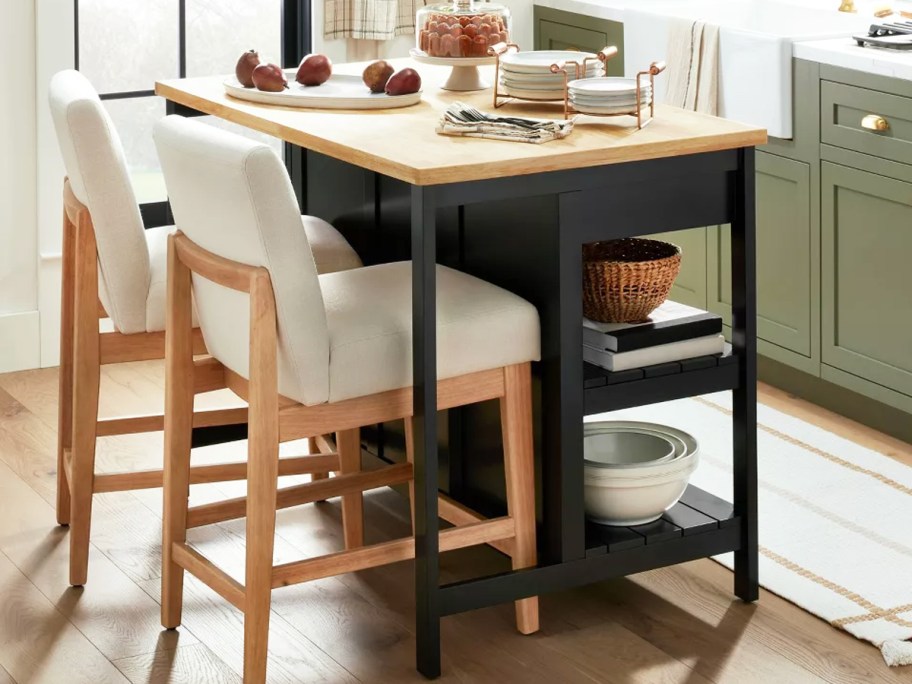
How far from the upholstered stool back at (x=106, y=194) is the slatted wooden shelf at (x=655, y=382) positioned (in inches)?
36.6

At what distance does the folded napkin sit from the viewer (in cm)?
262

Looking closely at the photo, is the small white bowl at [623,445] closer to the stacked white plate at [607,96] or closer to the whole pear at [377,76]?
the stacked white plate at [607,96]

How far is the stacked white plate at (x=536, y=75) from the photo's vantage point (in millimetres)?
2943

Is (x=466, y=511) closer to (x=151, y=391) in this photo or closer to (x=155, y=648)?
(x=155, y=648)

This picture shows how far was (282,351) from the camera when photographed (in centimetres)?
249

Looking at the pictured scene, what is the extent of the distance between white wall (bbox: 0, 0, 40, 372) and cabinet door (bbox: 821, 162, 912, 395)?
228 centimetres

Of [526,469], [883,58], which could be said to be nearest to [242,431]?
[526,469]

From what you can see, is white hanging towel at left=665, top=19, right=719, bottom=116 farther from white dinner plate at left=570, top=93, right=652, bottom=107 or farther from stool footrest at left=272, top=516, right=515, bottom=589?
stool footrest at left=272, top=516, right=515, bottom=589

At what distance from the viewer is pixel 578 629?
9.27ft

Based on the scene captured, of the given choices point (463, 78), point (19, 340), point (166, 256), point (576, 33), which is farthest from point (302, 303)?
point (576, 33)

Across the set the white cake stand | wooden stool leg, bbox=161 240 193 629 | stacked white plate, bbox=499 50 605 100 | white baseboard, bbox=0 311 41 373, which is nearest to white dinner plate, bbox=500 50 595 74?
stacked white plate, bbox=499 50 605 100

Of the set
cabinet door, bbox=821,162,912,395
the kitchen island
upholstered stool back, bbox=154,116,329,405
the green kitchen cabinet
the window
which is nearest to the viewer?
upholstered stool back, bbox=154,116,329,405

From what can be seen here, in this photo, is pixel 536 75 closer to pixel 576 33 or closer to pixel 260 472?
pixel 260 472

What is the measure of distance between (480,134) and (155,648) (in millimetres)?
1127
